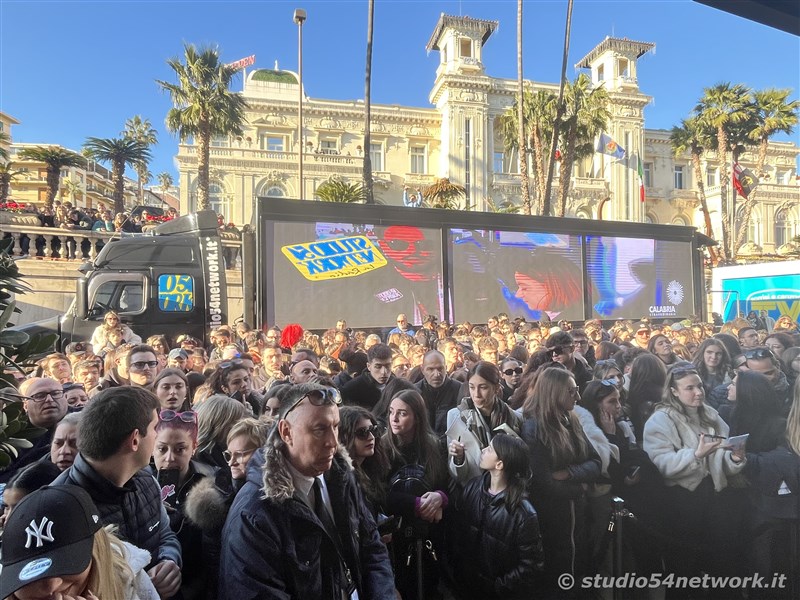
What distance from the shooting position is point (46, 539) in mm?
1530

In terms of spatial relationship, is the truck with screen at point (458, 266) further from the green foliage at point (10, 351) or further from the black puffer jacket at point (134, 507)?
the green foliage at point (10, 351)

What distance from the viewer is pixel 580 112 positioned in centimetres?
2561

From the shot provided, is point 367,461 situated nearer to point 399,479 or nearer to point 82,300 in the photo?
point 399,479

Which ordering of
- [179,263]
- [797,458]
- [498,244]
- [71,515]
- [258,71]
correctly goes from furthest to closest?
[258,71]
[498,244]
[179,263]
[797,458]
[71,515]

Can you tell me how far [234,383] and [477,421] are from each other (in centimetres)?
198

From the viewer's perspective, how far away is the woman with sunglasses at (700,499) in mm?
3604

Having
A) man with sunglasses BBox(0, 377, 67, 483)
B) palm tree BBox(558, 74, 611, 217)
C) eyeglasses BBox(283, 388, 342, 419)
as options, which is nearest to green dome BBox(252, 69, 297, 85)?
palm tree BBox(558, 74, 611, 217)

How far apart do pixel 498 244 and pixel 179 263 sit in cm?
652

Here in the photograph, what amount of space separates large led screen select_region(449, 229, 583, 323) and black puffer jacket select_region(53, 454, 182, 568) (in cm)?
879

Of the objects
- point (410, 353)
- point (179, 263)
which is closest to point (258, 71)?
point (179, 263)

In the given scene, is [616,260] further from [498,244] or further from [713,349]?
[713,349]

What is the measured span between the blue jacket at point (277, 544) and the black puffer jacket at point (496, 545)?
99 cm

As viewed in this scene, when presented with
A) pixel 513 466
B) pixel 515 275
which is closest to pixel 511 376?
pixel 513 466

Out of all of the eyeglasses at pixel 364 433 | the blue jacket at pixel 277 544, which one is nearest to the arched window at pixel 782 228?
the eyeglasses at pixel 364 433
